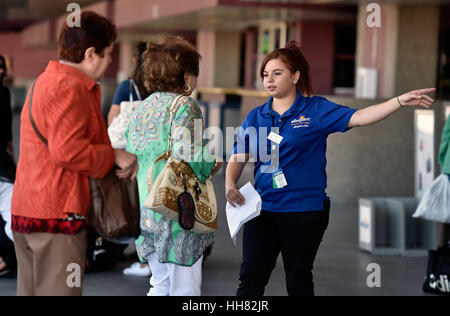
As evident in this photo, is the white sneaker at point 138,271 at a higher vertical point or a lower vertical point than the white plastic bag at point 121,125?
lower

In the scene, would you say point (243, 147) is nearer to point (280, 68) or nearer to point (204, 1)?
point (280, 68)

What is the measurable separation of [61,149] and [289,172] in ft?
4.33

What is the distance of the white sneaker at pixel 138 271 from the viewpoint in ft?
18.1

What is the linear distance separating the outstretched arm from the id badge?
1.39 feet

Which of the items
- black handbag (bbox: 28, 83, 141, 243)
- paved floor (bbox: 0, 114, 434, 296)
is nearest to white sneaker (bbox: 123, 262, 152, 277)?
paved floor (bbox: 0, 114, 434, 296)

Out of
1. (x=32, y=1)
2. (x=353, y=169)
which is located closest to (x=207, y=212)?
(x=353, y=169)

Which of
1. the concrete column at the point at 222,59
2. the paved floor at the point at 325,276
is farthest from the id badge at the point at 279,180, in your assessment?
the concrete column at the point at 222,59

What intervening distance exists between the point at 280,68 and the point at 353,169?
6435 mm

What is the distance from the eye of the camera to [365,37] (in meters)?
10.9

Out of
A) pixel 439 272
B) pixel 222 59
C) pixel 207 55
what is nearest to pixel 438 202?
pixel 439 272

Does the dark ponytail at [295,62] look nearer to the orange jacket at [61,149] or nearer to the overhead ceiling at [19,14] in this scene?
the orange jacket at [61,149]

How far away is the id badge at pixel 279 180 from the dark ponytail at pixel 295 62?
47 centimetres

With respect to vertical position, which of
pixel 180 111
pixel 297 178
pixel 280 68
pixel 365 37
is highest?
pixel 365 37

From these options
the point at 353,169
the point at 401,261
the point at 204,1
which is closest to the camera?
the point at 401,261
